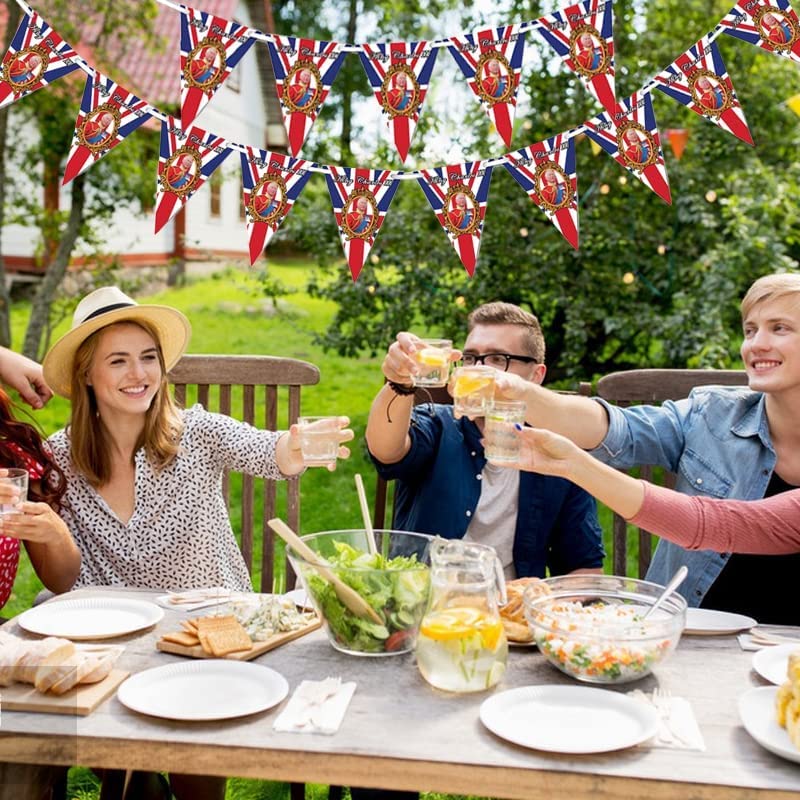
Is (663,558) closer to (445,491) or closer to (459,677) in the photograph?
(445,491)

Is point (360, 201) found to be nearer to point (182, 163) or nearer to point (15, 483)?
point (182, 163)

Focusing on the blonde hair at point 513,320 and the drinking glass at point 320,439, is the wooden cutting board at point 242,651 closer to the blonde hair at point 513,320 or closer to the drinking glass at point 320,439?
the drinking glass at point 320,439

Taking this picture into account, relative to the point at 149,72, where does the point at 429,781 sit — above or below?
below

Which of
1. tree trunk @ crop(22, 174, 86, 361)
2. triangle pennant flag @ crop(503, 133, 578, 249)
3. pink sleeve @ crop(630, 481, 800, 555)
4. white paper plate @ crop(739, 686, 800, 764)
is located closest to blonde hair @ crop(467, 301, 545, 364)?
triangle pennant flag @ crop(503, 133, 578, 249)

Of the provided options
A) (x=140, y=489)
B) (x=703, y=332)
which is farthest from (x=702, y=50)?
(x=703, y=332)

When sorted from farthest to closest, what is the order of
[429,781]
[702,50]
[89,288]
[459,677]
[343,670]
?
[89,288]
[702,50]
[343,670]
[459,677]
[429,781]

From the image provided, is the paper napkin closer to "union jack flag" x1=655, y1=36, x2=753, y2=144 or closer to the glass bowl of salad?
the glass bowl of salad

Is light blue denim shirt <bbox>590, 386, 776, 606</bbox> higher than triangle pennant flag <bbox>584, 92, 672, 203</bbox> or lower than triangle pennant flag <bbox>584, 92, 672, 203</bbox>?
lower

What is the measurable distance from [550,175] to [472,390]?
97 centimetres

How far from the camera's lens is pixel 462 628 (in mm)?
1532

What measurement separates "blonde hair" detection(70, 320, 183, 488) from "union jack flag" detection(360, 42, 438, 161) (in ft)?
2.89

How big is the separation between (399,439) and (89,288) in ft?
20.9

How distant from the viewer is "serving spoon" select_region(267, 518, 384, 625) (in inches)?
64.9

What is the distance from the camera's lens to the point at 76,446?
8.07 ft
